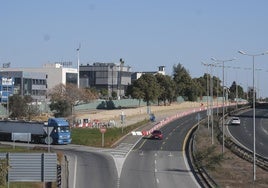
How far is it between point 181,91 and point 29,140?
110 metres

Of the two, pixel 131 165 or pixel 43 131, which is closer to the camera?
pixel 131 165

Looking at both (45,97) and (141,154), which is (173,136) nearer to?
(141,154)

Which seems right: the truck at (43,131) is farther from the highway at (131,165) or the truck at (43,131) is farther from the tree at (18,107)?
the tree at (18,107)

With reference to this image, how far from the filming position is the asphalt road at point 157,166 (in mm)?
41781

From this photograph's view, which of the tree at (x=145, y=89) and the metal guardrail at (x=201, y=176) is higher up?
the tree at (x=145, y=89)

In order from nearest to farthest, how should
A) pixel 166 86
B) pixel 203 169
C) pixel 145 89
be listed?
pixel 203 169 → pixel 145 89 → pixel 166 86

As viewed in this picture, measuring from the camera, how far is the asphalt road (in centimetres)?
4178

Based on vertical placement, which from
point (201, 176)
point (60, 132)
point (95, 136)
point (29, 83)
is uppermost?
point (29, 83)

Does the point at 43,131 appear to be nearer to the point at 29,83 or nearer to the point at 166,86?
the point at 166,86

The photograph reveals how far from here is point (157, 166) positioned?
171 feet

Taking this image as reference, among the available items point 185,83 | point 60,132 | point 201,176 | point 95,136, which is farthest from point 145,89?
point 201,176

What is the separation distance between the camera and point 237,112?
14825cm

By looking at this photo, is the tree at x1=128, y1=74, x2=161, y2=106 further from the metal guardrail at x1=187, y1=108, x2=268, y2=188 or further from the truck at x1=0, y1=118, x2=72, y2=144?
the truck at x1=0, y1=118, x2=72, y2=144

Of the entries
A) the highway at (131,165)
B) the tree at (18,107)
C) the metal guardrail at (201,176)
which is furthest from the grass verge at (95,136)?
the tree at (18,107)
